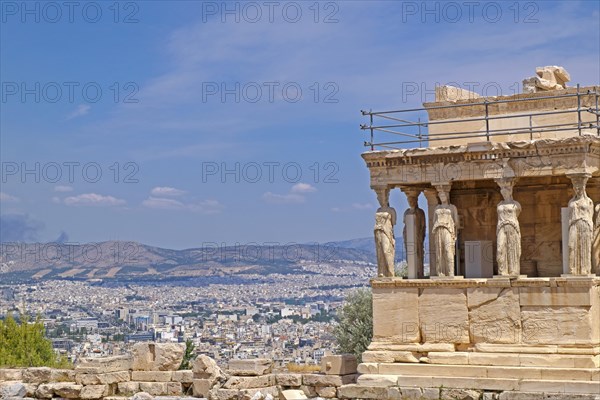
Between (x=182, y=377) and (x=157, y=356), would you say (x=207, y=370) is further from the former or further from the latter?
(x=157, y=356)

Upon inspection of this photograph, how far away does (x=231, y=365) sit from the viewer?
2264cm

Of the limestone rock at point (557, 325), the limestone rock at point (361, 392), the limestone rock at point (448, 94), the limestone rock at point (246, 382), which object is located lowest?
the limestone rock at point (361, 392)

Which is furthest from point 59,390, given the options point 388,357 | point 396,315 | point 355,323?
point 355,323

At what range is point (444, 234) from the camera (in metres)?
21.3

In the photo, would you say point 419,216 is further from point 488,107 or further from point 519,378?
point 519,378

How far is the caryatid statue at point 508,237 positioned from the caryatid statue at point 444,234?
0.93 metres

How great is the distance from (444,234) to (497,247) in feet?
3.53

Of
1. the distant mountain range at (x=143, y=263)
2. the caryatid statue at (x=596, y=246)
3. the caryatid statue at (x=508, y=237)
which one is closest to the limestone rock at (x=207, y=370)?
the caryatid statue at (x=508, y=237)

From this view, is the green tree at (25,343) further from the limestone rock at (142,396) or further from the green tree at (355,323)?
the limestone rock at (142,396)

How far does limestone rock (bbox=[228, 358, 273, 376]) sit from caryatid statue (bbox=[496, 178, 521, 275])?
5.05m

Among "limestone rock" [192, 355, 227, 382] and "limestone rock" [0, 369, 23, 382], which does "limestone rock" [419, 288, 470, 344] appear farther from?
"limestone rock" [0, 369, 23, 382]

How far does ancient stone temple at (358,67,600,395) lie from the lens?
65.8ft

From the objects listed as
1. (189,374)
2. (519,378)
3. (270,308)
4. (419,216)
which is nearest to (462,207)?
(419,216)

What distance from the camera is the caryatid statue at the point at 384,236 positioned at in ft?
71.5
